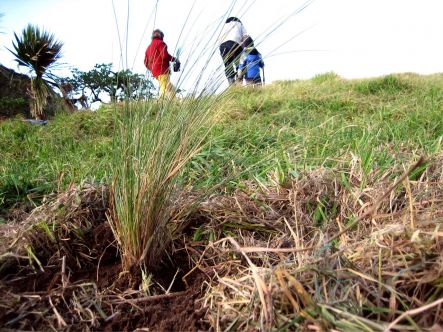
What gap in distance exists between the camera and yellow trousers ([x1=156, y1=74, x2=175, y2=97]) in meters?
1.33

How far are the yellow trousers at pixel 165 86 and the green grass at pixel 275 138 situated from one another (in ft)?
0.67

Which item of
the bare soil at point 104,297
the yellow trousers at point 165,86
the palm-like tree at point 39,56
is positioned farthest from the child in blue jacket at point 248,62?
the palm-like tree at point 39,56

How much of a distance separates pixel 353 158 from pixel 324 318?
1136 mm

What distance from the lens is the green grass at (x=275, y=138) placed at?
201 cm

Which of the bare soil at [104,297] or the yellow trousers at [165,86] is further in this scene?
the yellow trousers at [165,86]

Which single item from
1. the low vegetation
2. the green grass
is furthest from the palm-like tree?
the low vegetation

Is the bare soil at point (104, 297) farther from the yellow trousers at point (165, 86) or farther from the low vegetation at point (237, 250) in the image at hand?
the yellow trousers at point (165, 86)

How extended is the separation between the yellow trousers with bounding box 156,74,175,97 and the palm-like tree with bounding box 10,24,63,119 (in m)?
6.81

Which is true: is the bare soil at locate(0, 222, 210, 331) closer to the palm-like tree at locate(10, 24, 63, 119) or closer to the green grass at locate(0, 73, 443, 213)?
Answer: the green grass at locate(0, 73, 443, 213)

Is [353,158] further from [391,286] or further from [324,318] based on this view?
[324,318]

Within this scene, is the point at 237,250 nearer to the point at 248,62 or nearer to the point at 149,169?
the point at 149,169

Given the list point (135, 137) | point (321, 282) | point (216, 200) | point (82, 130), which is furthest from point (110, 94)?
point (82, 130)

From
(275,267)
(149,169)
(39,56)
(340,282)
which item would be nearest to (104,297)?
(149,169)

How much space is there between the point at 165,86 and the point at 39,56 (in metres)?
7.33
